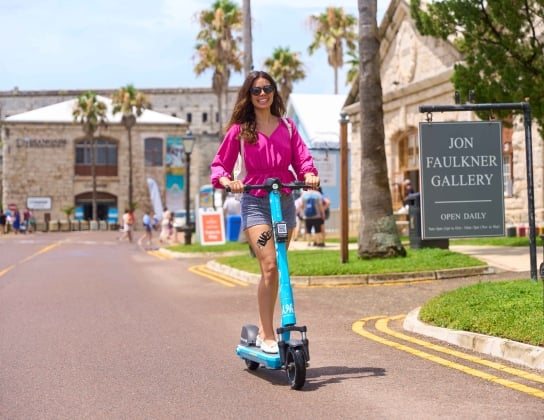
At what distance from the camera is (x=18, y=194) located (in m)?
70.8

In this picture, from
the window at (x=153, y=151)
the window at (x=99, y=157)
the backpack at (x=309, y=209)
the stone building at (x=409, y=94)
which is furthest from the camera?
the window at (x=153, y=151)

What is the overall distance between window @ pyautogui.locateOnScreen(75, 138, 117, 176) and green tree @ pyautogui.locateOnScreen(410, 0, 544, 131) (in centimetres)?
5582

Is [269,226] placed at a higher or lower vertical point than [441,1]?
lower

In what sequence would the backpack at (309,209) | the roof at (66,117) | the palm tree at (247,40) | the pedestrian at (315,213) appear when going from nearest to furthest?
the palm tree at (247,40)
the pedestrian at (315,213)
the backpack at (309,209)
the roof at (66,117)

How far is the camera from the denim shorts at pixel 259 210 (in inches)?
243

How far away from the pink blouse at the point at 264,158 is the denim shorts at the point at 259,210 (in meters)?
0.14

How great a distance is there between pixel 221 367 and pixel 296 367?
4.17 ft

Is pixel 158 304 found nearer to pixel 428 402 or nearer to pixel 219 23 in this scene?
pixel 428 402

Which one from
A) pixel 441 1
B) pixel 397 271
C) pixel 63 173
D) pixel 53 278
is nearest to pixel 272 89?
pixel 397 271

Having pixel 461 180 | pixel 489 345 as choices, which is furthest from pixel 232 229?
pixel 489 345

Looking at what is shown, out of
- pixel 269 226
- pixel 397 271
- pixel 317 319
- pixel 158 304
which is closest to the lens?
pixel 269 226

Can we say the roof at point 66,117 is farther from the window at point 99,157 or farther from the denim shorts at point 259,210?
the denim shorts at point 259,210

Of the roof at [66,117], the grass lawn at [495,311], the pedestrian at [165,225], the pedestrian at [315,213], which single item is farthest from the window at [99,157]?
the grass lawn at [495,311]

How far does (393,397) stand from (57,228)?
6232 centimetres
